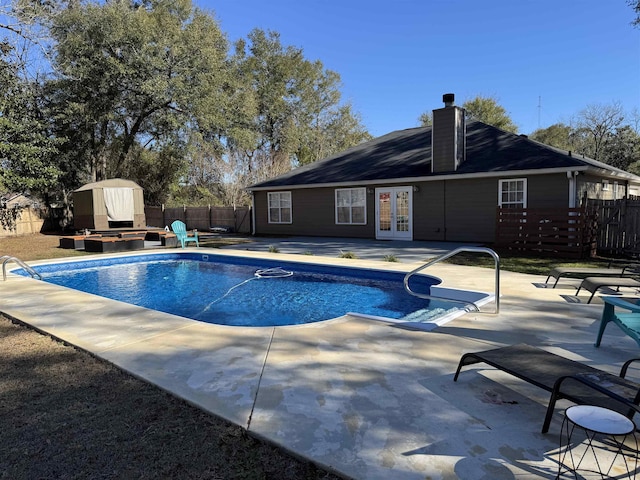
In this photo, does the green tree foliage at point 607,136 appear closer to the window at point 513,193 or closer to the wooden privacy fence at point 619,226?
the window at point 513,193

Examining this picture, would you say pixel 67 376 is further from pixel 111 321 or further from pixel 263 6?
pixel 263 6

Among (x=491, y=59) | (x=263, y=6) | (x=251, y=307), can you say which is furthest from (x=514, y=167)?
(x=491, y=59)

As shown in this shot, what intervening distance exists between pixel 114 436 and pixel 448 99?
15.1m

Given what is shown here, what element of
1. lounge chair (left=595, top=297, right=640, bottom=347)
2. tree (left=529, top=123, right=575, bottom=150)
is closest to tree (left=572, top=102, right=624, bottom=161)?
tree (left=529, top=123, right=575, bottom=150)

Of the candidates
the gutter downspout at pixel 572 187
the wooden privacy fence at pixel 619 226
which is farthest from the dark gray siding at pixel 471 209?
the wooden privacy fence at pixel 619 226

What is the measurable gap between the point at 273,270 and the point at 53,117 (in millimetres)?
17726

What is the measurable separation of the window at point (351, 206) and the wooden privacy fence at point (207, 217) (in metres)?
6.13

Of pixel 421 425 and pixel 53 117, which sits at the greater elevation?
pixel 53 117

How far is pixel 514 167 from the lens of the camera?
13.2 metres

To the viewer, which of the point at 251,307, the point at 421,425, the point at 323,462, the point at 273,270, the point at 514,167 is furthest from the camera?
the point at 514,167

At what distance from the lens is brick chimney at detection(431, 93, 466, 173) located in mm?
14555

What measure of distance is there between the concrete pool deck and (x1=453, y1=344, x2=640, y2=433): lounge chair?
28cm

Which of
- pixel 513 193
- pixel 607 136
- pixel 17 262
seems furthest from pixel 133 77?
pixel 607 136

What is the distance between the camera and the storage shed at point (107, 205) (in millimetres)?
19141
